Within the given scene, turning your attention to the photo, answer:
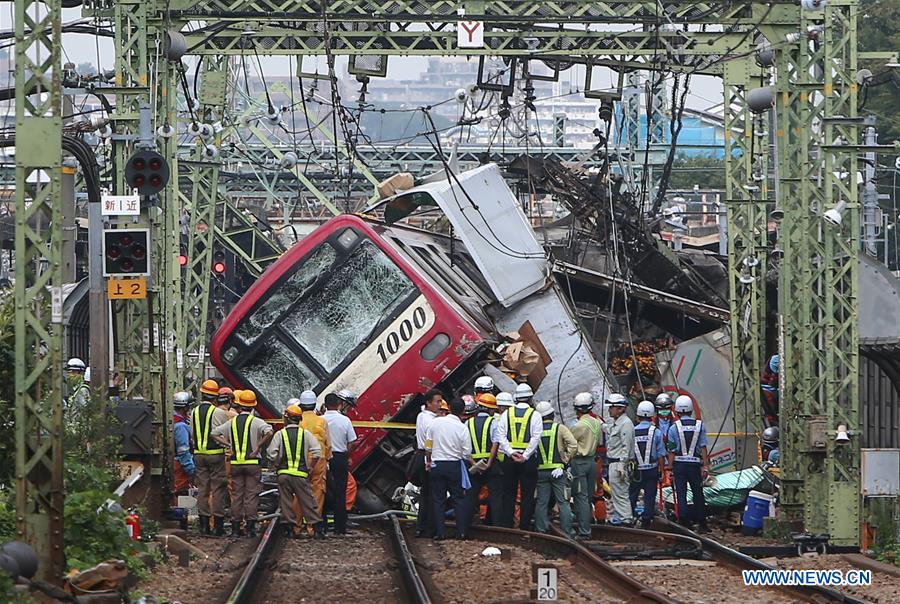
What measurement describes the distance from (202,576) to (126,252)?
4.67 m

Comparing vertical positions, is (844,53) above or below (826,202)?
above

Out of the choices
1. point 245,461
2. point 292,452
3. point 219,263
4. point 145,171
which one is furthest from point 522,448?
point 219,263

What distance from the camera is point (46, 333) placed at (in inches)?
516

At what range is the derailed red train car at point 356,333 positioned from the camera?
22719 millimetres

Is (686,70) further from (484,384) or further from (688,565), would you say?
(688,565)

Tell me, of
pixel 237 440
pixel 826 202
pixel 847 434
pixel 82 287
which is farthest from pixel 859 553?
pixel 82 287

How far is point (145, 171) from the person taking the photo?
65.3ft

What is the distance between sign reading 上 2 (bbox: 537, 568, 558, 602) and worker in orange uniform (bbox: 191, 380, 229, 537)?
7.90 metres

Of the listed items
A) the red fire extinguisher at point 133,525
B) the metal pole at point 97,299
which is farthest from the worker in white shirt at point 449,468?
the red fire extinguisher at point 133,525

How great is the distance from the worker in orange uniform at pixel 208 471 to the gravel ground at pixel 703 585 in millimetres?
5691

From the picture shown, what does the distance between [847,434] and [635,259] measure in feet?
33.2

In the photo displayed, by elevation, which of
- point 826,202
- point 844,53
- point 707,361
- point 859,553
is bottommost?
point 859,553

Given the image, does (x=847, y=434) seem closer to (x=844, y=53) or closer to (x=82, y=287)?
(x=844, y=53)

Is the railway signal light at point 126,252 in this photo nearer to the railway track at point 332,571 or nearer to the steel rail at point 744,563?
the railway track at point 332,571
